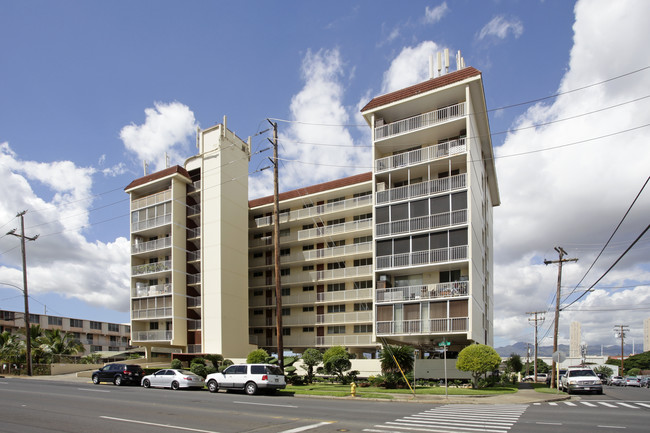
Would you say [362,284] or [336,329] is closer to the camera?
[362,284]

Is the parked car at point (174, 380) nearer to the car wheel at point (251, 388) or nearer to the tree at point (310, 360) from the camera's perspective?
the car wheel at point (251, 388)

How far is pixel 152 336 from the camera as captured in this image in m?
45.8

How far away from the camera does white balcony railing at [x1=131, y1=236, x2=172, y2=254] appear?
1838 inches

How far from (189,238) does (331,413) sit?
34.0m

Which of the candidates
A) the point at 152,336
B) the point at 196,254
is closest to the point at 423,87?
the point at 196,254

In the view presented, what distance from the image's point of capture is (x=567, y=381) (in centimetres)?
3156

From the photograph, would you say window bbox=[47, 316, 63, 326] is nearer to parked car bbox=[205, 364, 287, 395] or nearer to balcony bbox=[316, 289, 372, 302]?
balcony bbox=[316, 289, 372, 302]

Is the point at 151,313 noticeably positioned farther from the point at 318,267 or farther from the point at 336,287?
the point at 336,287

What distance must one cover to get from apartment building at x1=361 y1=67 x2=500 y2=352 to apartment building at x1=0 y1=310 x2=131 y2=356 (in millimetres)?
63127

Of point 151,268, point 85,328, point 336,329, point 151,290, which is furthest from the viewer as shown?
point 85,328

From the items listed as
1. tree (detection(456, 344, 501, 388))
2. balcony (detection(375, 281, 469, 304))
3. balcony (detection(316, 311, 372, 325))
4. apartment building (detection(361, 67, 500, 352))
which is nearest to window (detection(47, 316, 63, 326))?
balcony (detection(316, 311, 372, 325))

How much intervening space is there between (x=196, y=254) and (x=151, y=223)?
5525mm

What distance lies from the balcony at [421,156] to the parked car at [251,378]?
60.1 ft

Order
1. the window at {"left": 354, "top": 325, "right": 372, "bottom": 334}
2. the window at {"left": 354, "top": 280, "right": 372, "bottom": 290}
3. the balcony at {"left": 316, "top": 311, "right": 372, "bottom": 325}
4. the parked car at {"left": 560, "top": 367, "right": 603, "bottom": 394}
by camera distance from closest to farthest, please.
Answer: the parked car at {"left": 560, "top": 367, "right": 603, "bottom": 394} → the balcony at {"left": 316, "top": 311, "right": 372, "bottom": 325} → the window at {"left": 354, "top": 325, "right": 372, "bottom": 334} → the window at {"left": 354, "top": 280, "right": 372, "bottom": 290}
